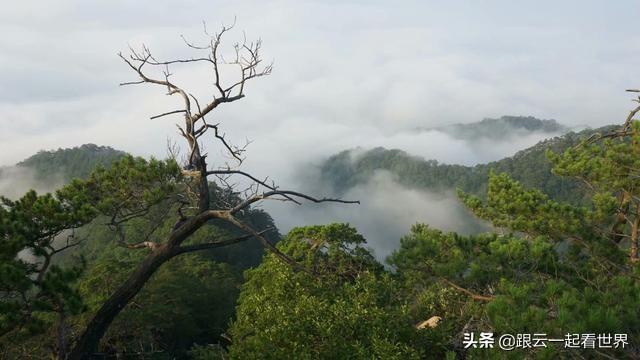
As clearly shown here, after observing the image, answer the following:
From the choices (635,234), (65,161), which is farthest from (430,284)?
(65,161)

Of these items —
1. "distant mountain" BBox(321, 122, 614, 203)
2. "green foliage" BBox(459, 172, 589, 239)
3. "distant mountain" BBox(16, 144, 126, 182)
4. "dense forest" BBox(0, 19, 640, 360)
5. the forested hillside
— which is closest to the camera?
"dense forest" BBox(0, 19, 640, 360)

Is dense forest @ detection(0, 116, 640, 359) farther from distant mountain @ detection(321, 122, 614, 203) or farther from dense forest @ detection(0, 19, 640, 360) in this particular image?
distant mountain @ detection(321, 122, 614, 203)

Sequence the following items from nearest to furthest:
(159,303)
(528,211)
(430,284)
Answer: (430,284)
(528,211)
(159,303)

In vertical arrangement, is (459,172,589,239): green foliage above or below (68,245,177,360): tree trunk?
above

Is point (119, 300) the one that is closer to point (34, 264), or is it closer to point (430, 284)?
point (34, 264)

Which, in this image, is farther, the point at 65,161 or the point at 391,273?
the point at 65,161

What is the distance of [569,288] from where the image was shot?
630 cm

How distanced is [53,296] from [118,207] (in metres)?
1.76

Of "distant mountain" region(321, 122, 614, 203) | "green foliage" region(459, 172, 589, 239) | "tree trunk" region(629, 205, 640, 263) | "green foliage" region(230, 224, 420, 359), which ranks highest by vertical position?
"distant mountain" region(321, 122, 614, 203)

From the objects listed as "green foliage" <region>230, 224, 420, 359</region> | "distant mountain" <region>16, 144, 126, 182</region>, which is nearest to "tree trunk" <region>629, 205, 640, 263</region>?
"green foliage" <region>230, 224, 420, 359</region>

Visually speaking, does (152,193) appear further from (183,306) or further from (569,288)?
(183,306)

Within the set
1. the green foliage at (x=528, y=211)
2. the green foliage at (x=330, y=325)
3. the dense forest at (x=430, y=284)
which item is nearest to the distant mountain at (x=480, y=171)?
the dense forest at (x=430, y=284)

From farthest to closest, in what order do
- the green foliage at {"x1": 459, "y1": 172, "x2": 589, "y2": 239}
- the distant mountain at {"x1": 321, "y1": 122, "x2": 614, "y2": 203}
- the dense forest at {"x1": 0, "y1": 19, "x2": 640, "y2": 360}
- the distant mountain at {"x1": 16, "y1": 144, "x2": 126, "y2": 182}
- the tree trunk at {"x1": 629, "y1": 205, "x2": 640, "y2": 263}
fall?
the distant mountain at {"x1": 16, "y1": 144, "x2": 126, "y2": 182} → the distant mountain at {"x1": 321, "y1": 122, "x2": 614, "y2": 203} → the green foliage at {"x1": 459, "y1": 172, "x2": 589, "y2": 239} → the tree trunk at {"x1": 629, "y1": 205, "x2": 640, "y2": 263} → the dense forest at {"x1": 0, "y1": 19, "x2": 640, "y2": 360}

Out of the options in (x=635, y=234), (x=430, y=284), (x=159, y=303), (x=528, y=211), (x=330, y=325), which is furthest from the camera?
(x=159, y=303)
